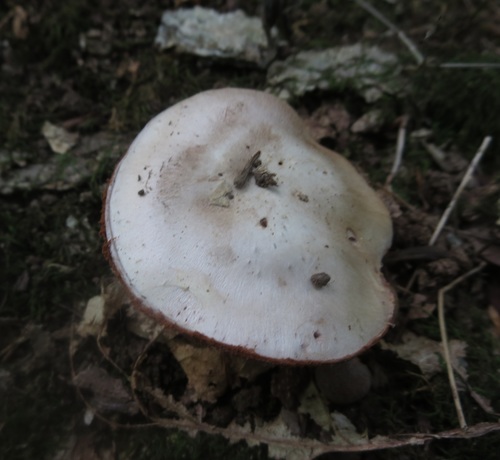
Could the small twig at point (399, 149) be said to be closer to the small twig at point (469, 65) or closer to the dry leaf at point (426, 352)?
the small twig at point (469, 65)

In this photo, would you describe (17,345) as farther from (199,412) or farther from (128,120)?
(128,120)

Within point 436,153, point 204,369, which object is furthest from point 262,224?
point 436,153

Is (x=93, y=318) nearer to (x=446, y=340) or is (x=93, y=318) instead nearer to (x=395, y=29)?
(x=446, y=340)

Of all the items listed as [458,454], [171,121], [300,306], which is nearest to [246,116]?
[171,121]

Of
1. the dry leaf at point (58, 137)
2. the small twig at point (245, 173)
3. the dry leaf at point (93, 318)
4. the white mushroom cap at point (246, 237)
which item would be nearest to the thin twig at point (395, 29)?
the white mushroom cap at point (246, 237)

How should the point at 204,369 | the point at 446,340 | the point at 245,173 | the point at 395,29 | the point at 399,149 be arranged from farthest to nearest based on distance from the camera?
the point at 395,29 < the point at 399,149 < the point at 446,340 < the point at 204,369 < the point at 245,173

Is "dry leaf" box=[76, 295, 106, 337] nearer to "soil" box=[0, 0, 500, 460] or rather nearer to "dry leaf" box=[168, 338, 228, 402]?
"soil" box=[0, 0, 500, 460]
